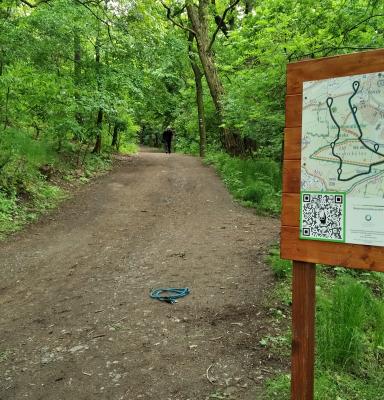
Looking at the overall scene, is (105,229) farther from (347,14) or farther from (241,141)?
(241,141)

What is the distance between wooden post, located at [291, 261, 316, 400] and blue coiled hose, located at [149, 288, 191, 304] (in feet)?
7.78

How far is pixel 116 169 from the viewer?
1470 centimetres

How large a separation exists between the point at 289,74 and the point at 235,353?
249cm

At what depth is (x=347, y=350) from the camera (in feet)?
11.0

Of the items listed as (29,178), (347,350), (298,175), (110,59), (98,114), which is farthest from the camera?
(98,114)

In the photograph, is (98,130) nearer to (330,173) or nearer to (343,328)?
(343,328)

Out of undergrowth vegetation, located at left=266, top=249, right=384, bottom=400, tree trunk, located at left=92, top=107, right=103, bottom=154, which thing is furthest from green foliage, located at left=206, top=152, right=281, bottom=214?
undergrowth vegetation, located at left=266, top=249, right=384, bottom=400

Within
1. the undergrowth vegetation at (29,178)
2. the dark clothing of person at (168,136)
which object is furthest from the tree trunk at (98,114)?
the dark clothing of person at (168,136)

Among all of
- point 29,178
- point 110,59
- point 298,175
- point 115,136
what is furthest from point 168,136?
point 298,175

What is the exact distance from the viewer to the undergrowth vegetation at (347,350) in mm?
3084

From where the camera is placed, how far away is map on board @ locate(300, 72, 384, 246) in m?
2.18

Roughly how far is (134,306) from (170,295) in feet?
1.54

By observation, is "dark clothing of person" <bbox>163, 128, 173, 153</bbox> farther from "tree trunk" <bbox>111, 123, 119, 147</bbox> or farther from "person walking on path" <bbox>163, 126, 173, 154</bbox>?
"tree trunk" <bbox>111, 123, 119, 147</bbox>

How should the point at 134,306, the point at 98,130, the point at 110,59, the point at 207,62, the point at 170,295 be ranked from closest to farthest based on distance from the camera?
the point at 134,306
the point at 170,295
the point at 110,59
the point at 98,130
the point at 207,62
